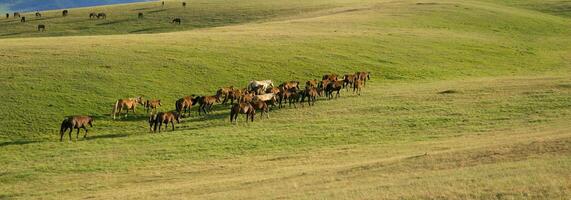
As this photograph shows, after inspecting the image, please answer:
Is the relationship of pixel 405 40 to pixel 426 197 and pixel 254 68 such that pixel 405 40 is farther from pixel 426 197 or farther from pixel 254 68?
pixel 426 197

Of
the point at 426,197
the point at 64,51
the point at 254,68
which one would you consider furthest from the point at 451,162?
the point at 64,51

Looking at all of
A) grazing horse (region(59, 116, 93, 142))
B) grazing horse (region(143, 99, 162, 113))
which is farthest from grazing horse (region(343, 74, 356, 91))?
grazing horse (region(59, 116, 93, 142))

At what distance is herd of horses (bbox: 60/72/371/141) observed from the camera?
1341 inches

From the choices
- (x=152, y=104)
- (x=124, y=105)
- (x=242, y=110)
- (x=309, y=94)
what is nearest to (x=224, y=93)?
(x=152, y=104)

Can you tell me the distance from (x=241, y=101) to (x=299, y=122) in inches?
200

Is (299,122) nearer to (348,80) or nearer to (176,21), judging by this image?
(348,80)

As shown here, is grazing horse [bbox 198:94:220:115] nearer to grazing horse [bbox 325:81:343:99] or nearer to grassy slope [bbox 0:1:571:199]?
grassy slope [bbox 0:1:571:199]

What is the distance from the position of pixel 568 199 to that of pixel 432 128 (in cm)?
1642

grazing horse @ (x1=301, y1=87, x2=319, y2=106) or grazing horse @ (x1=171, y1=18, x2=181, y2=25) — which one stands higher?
grazing horse @ (x1=171, y1=18, x2=181, y2=25)

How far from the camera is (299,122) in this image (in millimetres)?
34500

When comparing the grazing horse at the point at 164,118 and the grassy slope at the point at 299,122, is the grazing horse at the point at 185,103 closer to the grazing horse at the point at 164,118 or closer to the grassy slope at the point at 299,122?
the grassy slope at the point at 299,122

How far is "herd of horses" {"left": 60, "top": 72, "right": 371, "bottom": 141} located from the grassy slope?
39.4 inches

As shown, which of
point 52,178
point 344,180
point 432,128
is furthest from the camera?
point 432,128

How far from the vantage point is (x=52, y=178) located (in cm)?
2664
